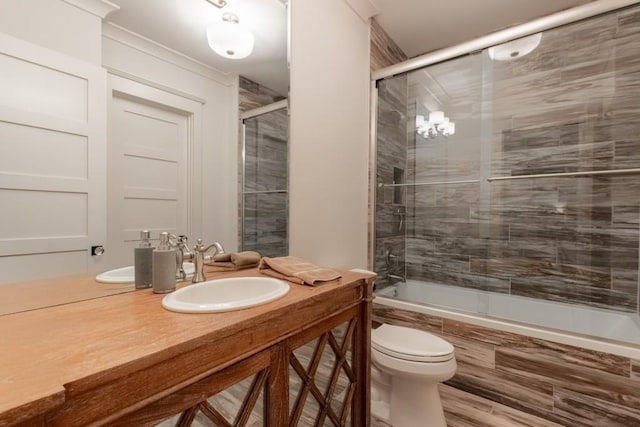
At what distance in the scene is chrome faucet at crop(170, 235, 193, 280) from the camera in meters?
1.13

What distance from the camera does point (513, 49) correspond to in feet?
7.55

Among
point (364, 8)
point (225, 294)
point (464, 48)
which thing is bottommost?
point (225, 294)

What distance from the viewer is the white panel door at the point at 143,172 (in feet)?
3.30

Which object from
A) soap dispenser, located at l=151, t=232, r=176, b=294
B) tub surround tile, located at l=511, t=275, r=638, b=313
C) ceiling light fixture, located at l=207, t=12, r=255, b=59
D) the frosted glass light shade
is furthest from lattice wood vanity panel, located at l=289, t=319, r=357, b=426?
the frosted glass light shade

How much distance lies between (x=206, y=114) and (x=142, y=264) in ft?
2.09

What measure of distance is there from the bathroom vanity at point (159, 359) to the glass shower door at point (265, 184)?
46 cm

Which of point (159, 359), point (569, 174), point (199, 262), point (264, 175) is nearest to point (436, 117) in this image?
point (569, 174)

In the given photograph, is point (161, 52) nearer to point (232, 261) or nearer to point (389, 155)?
point (232, 261)

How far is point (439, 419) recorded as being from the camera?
1.52 meters

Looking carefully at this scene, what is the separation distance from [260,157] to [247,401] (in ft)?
3.48

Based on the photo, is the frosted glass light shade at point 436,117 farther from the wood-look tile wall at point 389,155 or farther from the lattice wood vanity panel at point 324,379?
the lattice wood vanity panel at point 324,379

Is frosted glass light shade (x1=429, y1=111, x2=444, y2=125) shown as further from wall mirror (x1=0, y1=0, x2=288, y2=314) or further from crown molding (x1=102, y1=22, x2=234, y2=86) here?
crown molding (x1=102, y1=22, x2=234, y2=86)

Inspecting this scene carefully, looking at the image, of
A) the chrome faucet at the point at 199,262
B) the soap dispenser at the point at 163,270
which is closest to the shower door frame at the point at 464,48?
the chrome faucet at the point at 199,262

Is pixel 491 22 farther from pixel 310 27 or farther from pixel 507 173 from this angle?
pixel 310 27
